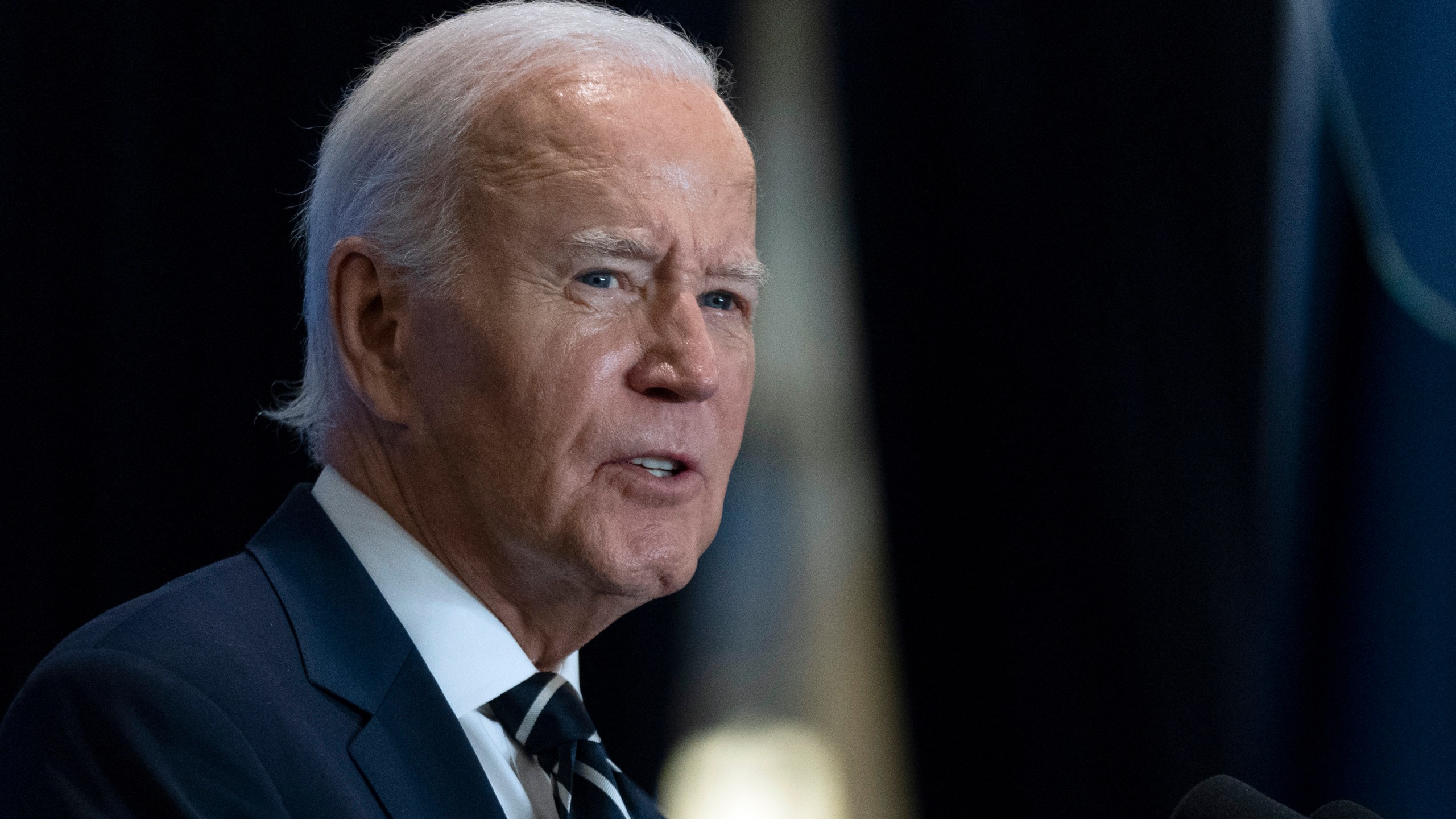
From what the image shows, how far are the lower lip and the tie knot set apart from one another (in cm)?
20

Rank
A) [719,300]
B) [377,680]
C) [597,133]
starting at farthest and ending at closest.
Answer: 1. [719,300]
2. [597,133]
3. [377,680]

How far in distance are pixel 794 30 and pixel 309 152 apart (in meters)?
0.88

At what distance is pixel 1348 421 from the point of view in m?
2.06

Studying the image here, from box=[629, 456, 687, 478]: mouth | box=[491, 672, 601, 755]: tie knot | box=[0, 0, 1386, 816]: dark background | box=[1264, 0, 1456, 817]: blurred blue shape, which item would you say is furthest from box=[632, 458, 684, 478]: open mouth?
box=[1264, 0, 1456, 817]: blurred blue shape

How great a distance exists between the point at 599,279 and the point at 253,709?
0.48 metres

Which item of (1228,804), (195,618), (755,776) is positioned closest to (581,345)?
(195,618)

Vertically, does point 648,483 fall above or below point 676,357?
below

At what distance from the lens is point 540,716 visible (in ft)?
3.76

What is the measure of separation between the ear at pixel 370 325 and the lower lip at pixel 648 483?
0.21 m

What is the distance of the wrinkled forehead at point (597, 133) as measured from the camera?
1164mm

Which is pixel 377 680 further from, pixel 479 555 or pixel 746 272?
pixel 746 272

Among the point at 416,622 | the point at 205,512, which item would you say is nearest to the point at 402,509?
the point at 416,622

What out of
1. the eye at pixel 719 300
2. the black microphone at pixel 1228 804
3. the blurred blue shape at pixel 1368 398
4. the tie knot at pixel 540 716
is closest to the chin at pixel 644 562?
the tie knot at pixel 540 716

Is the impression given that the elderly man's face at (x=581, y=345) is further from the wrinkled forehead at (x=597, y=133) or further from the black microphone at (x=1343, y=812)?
the black microphone at (x=1343, y=812)
